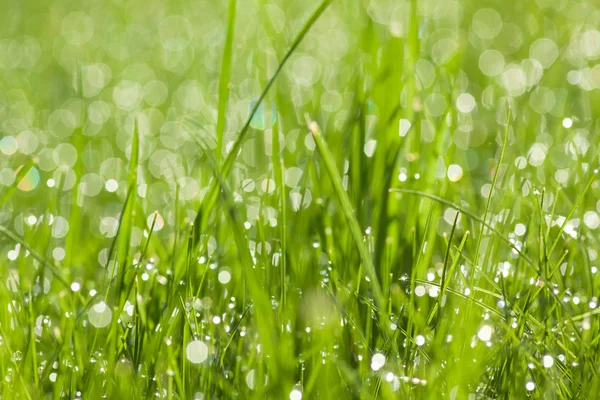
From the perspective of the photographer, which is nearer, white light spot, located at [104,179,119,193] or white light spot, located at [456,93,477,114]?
white light spot, located at [104,179,119,193]

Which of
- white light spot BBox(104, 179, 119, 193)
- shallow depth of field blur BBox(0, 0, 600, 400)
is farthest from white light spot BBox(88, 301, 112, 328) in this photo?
white light spot BBox(104, 179, 119, 193)

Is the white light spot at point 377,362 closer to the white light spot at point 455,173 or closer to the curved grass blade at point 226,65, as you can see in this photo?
the curved grass blade at point 226,65

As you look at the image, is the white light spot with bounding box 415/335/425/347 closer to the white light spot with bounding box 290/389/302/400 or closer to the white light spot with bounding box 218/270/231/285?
the white light spot with bounding box 290/389/302/400

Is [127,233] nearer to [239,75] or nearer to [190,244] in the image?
[190,244]

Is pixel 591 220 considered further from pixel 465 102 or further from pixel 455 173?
pixel 465 102

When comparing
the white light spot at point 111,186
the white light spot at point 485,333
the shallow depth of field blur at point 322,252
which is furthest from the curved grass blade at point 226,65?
the white light spot at point 111,186

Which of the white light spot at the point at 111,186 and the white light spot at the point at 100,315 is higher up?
the white light spot at the point at 111,186

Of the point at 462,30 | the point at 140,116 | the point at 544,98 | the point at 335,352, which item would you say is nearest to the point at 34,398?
the point at 335,352

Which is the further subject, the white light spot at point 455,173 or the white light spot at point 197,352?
the white light spot at point 455,173

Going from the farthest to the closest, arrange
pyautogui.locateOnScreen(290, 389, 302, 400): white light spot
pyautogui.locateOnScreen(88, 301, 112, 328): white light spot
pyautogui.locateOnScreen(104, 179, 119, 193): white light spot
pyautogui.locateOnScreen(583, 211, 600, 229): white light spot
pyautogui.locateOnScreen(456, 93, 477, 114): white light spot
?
pyautogui.locateOnScreen(456, 93, 477, 114): white light spot, pyautogui.locateOnScreen(104, 179, 119, 193): white light spot, pyautogui.locateOnScreen(583, 211, 600, 229): white light spot, pyautogui.locateOnScreen(88, 301, 112, 328): white light spot, pyautogui.locateOnScreen(290, 389, 302, 400): white light spot

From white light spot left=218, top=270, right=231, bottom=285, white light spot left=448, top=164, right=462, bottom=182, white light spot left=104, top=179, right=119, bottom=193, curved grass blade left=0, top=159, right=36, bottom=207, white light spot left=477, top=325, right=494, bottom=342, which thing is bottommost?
white light spot left=477, top=325, right=494, bottom=342
